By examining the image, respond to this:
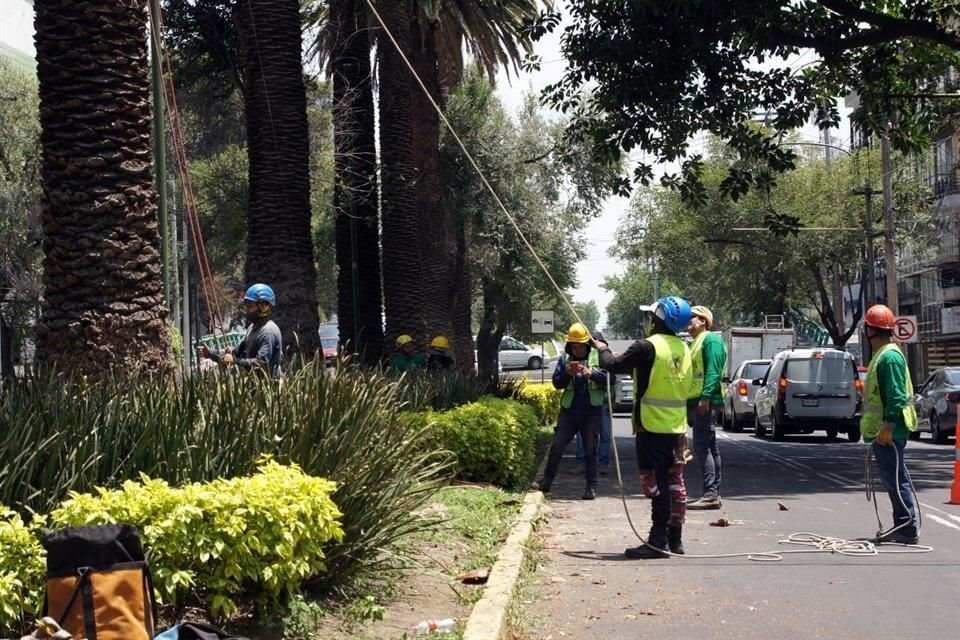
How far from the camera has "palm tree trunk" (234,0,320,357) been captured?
1561 cm

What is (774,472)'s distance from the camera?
61.3 ft

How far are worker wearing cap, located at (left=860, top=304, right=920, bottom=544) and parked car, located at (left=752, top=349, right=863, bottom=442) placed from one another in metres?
17.5

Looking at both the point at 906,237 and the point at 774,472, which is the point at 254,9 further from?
the point at 906,237

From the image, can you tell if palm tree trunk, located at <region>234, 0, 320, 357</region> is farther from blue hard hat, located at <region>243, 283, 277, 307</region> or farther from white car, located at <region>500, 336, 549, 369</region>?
white car, located at <region>500, 336, 549, 369</region>

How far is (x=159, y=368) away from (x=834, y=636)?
501cm

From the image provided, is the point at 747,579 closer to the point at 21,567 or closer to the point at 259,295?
the point at 259,295

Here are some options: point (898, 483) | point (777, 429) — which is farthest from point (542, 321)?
point (898, 483)

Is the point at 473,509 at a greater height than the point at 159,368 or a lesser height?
lesser

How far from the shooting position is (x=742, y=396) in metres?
33.4

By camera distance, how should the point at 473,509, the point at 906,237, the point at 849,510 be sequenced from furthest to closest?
the point at 906,237, the point at 849,510, the point at 473,509

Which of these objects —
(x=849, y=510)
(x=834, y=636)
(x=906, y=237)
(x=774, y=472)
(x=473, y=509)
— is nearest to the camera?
(x=834, y=636)

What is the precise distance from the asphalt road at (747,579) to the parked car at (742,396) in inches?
707

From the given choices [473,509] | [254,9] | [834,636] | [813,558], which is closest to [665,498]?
[813,558]

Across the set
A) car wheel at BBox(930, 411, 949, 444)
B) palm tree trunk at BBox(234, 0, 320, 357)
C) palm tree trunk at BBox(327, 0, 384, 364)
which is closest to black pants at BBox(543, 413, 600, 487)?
palm tree trunk at BBox(234, 0, 320, 357)
